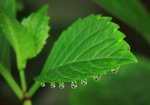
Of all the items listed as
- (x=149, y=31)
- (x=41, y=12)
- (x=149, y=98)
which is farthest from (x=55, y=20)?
(x=41, y=12)

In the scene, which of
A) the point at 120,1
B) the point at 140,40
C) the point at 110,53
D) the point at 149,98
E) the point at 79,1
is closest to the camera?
the point at 110,53

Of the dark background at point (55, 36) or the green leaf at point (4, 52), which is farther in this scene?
the dark background at point (55, 36)

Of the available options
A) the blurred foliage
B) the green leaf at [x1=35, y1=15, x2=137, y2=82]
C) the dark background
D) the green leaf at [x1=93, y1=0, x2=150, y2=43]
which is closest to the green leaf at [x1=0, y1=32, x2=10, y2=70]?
the green leaf at [x1=35, y1=15, x2=137, y2=82]

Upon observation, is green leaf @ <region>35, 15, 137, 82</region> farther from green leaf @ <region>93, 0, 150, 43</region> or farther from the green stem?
green leaf @ <region>93, 0, 150, 43</region>

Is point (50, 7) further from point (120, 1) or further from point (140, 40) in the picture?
point (120, 1)

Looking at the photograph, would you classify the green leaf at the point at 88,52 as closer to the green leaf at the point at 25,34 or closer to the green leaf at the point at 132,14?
the green leaf at the point at 25,34

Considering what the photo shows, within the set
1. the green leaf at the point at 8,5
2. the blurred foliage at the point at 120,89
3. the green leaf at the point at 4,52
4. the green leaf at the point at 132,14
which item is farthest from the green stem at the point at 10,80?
the blurred foliage at the point at 120,89

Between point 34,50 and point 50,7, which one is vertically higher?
point 34,50
